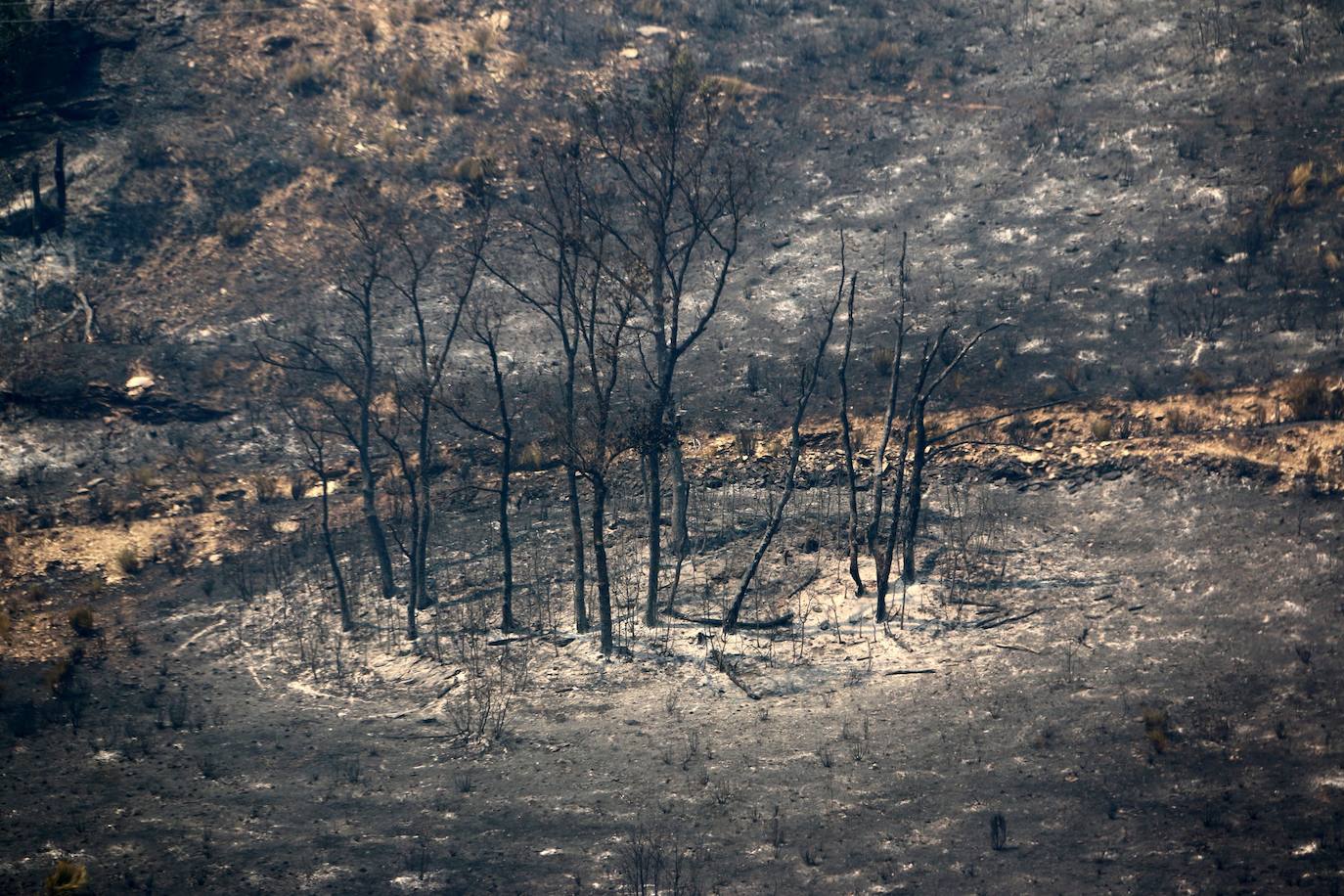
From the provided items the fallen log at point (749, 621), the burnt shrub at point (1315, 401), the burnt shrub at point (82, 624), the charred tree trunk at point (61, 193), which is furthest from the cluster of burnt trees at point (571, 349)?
the charred tree trunk at point (61, 193)

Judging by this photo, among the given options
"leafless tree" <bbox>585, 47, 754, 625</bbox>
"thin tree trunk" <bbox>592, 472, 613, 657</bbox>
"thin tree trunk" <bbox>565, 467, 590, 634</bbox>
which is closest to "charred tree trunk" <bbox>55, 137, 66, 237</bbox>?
"leafless tree" <bbox>585, 47, 754, 625</bbox>

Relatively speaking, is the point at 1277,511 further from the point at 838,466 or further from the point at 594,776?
the point at 594,776

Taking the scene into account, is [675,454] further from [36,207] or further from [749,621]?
[36,207]

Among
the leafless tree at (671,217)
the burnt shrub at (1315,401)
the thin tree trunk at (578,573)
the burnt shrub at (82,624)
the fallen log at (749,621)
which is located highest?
the leafless tree at (671,217)

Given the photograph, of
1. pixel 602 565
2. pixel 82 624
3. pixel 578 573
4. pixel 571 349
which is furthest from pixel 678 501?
pixel 82 624

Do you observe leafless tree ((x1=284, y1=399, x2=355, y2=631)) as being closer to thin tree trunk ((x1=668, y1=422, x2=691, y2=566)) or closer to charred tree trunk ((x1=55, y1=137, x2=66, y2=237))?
thin tree trunk ((x1=668, y1=422, x2=691, y2=566))

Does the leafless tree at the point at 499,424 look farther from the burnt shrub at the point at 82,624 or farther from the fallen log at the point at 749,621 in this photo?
the burnt shrub at the point at 82,624
